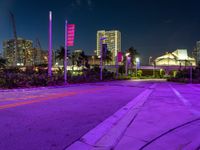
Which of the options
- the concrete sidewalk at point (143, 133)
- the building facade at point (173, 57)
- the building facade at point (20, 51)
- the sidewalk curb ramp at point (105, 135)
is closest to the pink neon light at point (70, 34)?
the concrete sidewalk at point (143, 133)

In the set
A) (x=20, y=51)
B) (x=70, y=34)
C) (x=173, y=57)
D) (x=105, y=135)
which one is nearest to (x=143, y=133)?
(x=105, y=135)

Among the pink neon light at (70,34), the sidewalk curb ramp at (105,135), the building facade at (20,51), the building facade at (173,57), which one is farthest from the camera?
the building facade at (173,57)

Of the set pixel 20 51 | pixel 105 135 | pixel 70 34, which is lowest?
pixel 105 135

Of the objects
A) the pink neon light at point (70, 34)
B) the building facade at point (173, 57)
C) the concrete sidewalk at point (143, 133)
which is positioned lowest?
the concrete sidewalk at point (143, 133)

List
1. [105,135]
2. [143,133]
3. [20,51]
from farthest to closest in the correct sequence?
[20,51] → [143,133] → [105,135]

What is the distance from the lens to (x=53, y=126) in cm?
676

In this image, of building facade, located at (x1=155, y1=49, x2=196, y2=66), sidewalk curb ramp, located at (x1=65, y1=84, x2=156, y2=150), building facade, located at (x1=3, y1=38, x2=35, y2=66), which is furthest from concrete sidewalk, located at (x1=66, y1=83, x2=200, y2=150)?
building facade, located at (x1=155, y1=49, x2=196, y2=66)

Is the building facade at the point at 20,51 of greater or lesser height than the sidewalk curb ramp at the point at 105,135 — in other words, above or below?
above

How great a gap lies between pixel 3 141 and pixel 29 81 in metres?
19.2

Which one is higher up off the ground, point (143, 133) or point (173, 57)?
point (173, 57)

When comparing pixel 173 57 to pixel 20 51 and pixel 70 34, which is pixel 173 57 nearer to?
pixel 20 51

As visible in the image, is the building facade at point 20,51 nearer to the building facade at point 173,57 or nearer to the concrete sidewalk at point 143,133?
the building facade at point 173,57

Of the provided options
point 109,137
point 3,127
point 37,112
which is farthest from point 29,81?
point 109,137

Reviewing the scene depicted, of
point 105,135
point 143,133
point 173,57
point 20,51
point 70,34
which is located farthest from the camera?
point 173,57
